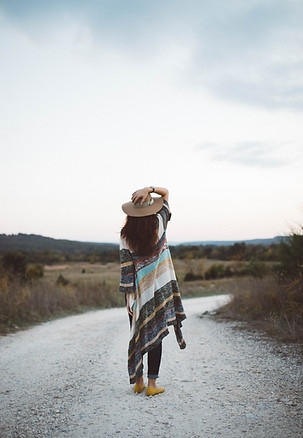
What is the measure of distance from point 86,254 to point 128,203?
2657 inches

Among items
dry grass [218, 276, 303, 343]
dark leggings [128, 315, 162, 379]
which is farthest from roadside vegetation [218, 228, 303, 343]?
dark leggings [128, 315, 162, 379]

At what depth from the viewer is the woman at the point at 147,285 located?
14.2ft

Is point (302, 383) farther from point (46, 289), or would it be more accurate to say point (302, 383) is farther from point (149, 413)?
point (46, 289)

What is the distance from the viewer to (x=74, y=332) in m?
9.62

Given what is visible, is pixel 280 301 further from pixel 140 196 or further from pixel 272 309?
pixel 140 196

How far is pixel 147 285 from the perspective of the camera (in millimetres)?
4441

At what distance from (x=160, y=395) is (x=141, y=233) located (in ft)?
5.95

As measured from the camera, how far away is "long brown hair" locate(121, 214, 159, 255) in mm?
4258

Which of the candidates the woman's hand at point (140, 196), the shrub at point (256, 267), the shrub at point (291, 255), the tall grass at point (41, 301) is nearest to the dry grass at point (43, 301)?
the tall grass at point (41, 301)

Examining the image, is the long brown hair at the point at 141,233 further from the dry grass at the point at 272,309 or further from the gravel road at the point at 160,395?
the dry grass at the point at 272,309

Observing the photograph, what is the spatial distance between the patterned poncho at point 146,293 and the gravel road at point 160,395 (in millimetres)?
542

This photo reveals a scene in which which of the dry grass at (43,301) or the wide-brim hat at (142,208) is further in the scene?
the dry grass at (43,301)

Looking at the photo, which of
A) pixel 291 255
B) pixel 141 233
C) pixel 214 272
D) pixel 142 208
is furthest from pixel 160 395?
pixel 214 272

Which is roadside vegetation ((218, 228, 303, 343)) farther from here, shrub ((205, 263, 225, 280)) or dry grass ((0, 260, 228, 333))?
shrub ((205, 263, 225, 280))
